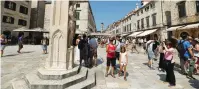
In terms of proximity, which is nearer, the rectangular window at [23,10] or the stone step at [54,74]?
the stone step at [54,74]

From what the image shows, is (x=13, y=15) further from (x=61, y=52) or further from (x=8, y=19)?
(x=61, y=52)

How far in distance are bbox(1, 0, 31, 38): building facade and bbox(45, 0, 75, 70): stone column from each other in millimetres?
22687

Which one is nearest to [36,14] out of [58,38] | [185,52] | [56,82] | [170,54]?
[58,38]

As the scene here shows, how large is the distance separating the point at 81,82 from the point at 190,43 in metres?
4.72

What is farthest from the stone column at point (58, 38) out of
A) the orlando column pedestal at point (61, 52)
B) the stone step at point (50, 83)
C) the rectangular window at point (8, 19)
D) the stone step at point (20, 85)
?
the rectangular window at point (8, 19)

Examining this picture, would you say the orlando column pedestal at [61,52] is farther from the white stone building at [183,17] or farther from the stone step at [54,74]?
the white stone building at [183,17]

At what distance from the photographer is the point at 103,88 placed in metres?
4.38

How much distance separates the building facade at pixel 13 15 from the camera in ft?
74.5

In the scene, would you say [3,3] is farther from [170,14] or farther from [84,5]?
[170,14]

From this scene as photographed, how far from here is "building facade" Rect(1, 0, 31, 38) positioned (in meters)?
22.7

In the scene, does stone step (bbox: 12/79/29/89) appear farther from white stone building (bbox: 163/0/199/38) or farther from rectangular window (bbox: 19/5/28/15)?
rectangular window (bbox: 19/5/28/15)

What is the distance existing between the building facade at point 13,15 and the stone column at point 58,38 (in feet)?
74.4

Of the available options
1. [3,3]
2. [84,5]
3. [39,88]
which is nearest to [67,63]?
[39,88]

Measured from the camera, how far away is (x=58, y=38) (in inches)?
183
